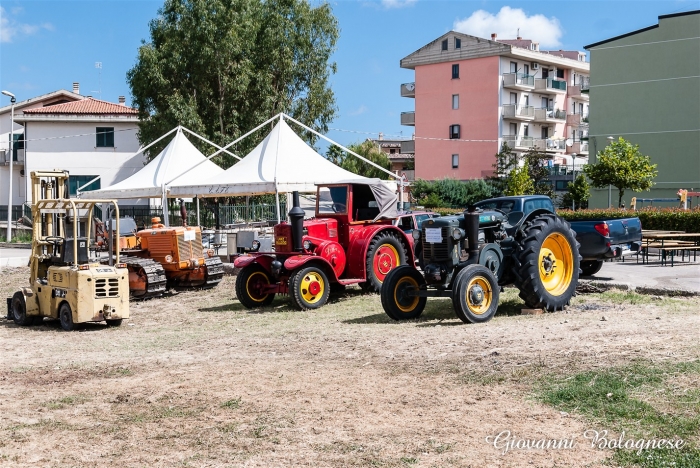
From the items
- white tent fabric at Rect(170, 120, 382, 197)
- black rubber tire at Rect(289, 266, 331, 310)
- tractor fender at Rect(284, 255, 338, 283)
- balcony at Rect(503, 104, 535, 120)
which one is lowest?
black rubber tire at Rect(289, 266, 331, 310)

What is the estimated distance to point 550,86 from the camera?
2606 inches

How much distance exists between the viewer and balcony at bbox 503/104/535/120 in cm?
6231

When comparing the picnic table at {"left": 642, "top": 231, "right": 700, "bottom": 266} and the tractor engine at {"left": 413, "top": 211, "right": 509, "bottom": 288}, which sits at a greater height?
the tractor engine at {"left": 413, "top": 211, "right": 509, "bottom": 288}

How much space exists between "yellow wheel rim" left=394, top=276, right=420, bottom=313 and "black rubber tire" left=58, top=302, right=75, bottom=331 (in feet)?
16.9

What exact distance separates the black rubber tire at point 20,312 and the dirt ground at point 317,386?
1194 millimetres

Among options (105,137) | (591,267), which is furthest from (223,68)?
(591,267)

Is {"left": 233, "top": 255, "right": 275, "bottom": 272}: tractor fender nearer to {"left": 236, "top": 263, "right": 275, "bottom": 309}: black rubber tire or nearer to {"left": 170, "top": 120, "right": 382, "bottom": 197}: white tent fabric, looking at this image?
{"left": 236, "top": 263, "right": 275, "bottom": 309}: black rubber tire

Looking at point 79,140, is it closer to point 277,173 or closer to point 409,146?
point 409,146

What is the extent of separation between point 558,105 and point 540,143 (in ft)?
19.1

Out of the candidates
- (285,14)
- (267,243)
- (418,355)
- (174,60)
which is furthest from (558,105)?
(418,355)

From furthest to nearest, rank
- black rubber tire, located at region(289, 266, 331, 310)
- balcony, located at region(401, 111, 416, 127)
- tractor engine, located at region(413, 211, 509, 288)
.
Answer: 1. balcony, located at region(401, 111, 416, 127)
2. black rubber tire, located at region(289, 266, 331, 310)
3. tractor engine, located at region(413, 211, 509, 288)

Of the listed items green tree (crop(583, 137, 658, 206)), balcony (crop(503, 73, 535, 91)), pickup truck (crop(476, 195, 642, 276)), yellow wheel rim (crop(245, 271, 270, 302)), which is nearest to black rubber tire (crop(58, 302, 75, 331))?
yellow wheel rim (crop(245, 271, 270, 302))

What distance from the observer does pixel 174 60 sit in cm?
4119

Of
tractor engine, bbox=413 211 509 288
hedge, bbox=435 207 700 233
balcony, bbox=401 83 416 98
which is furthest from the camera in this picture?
balcony, bbox=401 83 416 98
